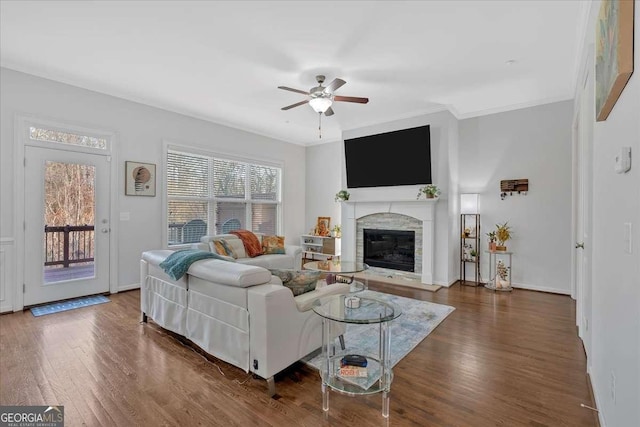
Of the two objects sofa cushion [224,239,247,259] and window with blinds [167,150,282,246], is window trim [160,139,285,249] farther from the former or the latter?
sofa cushion [224,239,247,259]

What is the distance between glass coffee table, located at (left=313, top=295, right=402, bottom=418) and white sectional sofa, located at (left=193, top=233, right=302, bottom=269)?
8.50ft

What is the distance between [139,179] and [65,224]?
1123 mm

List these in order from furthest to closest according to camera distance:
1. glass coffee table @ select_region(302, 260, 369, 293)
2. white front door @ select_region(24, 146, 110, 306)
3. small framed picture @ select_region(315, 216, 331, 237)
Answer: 1. small framed picture @ select_region(315, 216, 331, 237)
2. glass coffee table @ select_region(302, 260, 369, 293)
3. white front door @ select_region(24, 146, 110, 306)

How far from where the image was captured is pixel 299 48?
3121mm

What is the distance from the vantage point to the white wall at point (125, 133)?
3.54 meters

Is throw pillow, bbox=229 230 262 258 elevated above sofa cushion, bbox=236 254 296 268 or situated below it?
above

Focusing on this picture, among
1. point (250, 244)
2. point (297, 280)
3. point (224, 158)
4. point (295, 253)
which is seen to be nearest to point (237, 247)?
point (250, 244)

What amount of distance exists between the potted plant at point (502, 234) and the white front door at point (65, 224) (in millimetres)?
5990

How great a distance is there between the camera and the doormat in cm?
357

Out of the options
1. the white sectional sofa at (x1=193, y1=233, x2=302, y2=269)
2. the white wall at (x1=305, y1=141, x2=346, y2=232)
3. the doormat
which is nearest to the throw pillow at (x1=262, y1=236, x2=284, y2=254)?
the white sectional sofa at (x1=193, y1=233, x2=302, y2=269)

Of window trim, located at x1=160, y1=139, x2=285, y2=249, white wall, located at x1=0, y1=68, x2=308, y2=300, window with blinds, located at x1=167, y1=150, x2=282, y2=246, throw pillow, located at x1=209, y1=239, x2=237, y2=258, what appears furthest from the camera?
window with blinds, located at x1=167, y1=150, x2=282, y2=246

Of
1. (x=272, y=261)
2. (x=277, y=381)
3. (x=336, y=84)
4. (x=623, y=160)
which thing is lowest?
(x=277, y=381)

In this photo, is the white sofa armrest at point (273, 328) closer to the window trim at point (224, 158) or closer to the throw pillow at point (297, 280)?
the throw pillow at point (297, 280)

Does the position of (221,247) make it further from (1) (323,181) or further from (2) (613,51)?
(2) (613,51)
